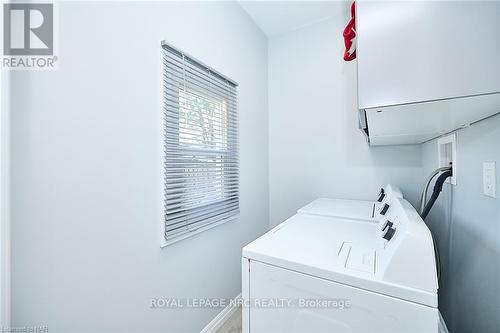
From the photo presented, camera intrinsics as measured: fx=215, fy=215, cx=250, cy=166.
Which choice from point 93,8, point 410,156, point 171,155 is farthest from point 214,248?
point 410,156

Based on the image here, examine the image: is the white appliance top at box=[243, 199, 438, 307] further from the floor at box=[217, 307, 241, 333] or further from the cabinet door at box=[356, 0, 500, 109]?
the floor at box=[217, 307, 241, 333]

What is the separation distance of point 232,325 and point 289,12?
118 inches

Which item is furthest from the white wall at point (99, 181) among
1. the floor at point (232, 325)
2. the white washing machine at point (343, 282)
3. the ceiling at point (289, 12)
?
the ceiling at point (289, 12)

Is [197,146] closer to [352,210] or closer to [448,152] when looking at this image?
[352,210]

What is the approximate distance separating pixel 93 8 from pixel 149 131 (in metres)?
0.60

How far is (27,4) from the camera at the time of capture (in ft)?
2.77

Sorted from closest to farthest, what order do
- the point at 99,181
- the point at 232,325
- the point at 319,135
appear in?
1. the point at 99,181
2. the point at 232,325
3. the point at 319,135

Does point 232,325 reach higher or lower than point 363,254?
lower

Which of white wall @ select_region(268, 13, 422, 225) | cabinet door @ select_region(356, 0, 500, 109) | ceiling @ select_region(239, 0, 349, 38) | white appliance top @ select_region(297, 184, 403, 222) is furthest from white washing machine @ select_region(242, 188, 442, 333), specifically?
ceiling @ select_region(239, 0, 349, 38)

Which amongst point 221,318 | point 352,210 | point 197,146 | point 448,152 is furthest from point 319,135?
point 221,318

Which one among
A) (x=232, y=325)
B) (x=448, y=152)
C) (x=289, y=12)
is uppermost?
(x=289, y=12)

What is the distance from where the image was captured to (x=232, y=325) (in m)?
1.79

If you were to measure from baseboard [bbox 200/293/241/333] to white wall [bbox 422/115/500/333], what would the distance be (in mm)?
1526

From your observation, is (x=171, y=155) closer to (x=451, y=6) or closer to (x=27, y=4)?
(x=27, y=4)
